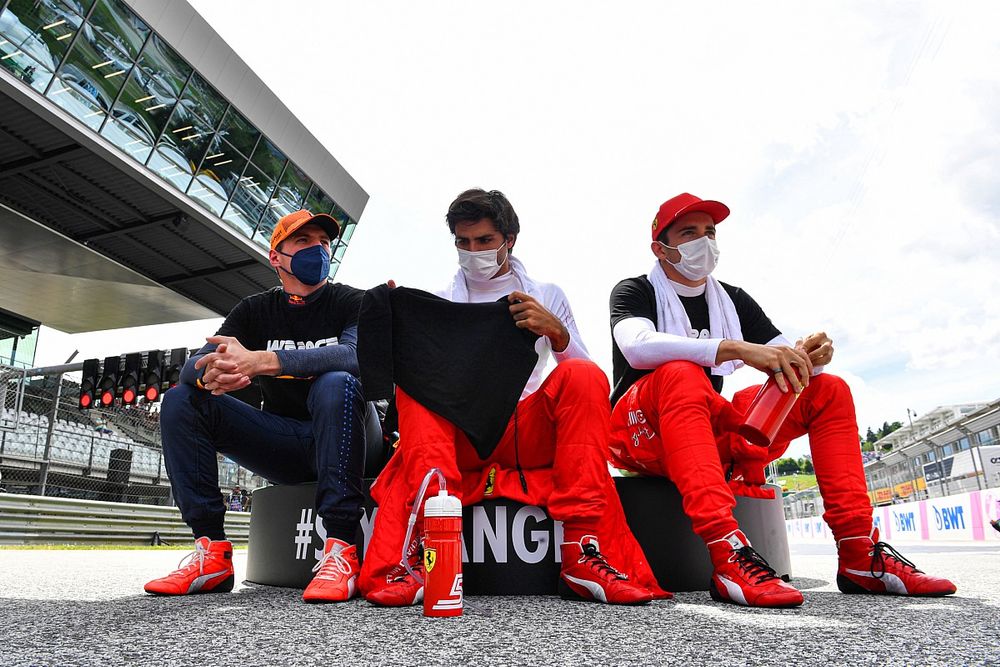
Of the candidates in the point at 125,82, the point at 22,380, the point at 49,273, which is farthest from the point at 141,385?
the point at 49,273

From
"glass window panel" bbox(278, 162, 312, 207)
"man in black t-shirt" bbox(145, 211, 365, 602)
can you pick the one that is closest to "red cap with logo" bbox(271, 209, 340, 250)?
"man in black t-shirt" bbox(145, 211, 365, 602)

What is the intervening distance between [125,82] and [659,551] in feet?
48.2

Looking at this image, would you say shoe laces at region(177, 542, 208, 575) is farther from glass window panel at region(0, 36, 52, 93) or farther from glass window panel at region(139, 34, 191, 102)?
glass window panel at region(139, 34, 191, 102)

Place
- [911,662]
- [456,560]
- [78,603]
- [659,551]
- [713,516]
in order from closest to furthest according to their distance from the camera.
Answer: [911,662] → [456,560] → [713,516] → [78,603] → [659,551]

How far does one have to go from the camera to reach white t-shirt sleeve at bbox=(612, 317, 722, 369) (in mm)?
2134

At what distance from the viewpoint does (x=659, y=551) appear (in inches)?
86.2

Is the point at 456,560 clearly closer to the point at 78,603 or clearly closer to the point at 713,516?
the point at 713,516

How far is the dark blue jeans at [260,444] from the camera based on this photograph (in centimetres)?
214

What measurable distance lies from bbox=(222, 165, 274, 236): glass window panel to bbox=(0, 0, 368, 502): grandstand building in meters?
0.04

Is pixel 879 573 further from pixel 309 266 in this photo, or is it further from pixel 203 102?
pixel 203 102

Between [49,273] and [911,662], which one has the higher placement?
[49,273]

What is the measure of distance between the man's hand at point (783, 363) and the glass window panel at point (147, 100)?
1446 cm

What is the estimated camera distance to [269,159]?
1675cm

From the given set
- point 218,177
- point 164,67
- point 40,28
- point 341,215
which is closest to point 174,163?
point 218,177
